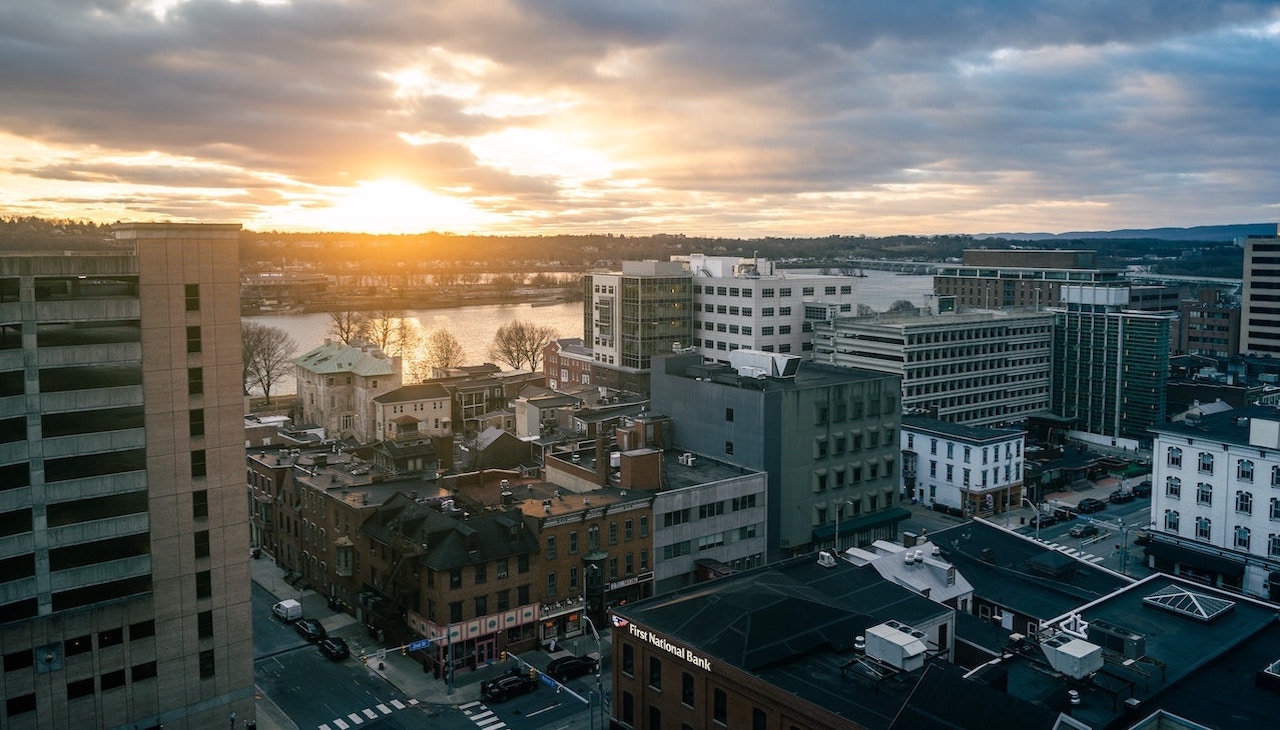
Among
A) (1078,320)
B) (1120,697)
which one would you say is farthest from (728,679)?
(1078,320)

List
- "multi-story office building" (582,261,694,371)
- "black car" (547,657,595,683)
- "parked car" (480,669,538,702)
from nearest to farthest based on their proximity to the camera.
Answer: "parked car" (480,669,538,702)
"black car" (547,657,595,683)
"multi-story office building" (582,261,694,371)

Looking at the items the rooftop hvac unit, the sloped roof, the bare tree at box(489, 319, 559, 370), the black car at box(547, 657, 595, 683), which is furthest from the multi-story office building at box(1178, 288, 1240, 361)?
the black car at box(547, 657, 595, 683)

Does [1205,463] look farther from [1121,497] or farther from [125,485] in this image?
[125,485]

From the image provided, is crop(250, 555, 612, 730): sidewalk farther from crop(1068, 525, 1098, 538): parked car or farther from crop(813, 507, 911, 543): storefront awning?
crop(1068, 525, 1098, 538): parked car

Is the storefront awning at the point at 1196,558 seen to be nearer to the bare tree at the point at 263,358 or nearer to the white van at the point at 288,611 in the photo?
the white van at the point at 288,611

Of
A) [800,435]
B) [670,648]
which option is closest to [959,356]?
[800,435]

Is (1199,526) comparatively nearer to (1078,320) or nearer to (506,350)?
(1078,320)
